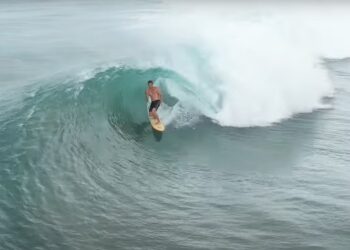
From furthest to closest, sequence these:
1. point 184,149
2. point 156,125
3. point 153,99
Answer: point 153,99 < point 156,125 < point 184,149

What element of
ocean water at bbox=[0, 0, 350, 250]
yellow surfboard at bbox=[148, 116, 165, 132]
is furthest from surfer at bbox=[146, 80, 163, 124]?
ocean water at bbox=[0, 0, 350, 250]

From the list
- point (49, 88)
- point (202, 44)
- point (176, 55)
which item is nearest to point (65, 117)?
point (49, 88)

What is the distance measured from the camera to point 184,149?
13.7m

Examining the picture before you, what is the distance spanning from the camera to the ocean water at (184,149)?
9.28m

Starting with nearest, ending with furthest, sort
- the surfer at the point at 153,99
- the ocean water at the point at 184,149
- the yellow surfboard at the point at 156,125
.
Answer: the ocean water at the point at 184,149
the yellow surfboard at the point at 156,125
the surfer at the point at 153,99

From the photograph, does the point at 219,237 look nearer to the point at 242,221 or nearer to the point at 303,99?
the point at 242,221

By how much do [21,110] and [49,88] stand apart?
2.02 metres

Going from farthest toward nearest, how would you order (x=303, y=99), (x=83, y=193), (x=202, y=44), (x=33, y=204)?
(x=202, y=44), (x=303, y=99), (x=83, y=193), (x=33, y=204)

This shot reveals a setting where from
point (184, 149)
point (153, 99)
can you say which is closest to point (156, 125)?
point (153, 99)

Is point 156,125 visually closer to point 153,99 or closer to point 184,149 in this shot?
point 153,99

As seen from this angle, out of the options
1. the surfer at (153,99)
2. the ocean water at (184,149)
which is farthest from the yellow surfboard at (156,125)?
the ocean water at (184,149)

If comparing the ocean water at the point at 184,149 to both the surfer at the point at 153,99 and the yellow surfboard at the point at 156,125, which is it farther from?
the surfer at the point at 153,99

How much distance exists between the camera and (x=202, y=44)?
20.8 meters

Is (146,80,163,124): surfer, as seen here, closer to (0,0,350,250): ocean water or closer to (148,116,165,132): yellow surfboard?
(148,116,165,132): yellow surfboard
